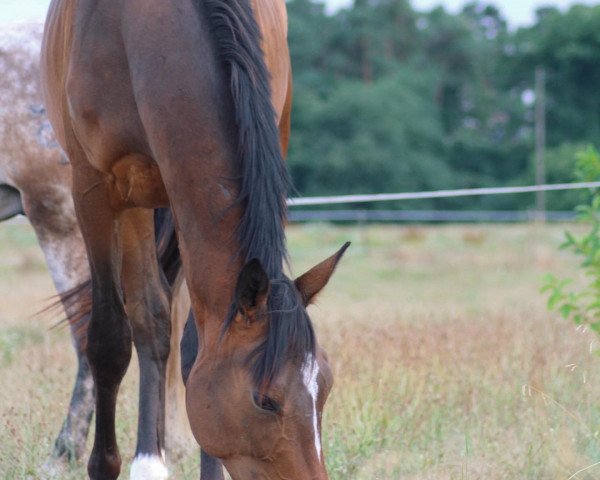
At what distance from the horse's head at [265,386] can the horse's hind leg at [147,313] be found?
3.63ft

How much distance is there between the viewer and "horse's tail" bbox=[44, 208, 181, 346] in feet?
13.8

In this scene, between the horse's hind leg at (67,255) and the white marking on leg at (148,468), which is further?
the horse's hind leg at (67,255)

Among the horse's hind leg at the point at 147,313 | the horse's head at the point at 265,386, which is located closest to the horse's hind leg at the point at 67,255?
the horse's hind leg at the point at 147,313

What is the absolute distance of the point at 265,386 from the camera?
2555 millimetres

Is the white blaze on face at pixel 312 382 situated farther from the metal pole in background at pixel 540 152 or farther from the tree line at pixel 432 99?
the tree line at pixel 432 99

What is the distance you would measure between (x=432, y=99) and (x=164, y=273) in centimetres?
4142

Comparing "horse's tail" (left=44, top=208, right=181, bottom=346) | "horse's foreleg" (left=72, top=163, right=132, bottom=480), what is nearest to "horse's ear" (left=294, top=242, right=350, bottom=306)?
"horse's foreleg" (left=72, top=163, right=132, bottom=480)

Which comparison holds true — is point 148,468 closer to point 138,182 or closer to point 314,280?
point 138,182

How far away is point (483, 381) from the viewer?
5055 millimetres

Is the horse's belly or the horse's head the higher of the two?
the horse's belly

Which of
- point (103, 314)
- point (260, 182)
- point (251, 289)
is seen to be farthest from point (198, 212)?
point (103, 314)

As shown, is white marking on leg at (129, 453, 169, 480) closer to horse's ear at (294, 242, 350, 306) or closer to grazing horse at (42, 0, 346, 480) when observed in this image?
grazing horse at (42, 0, 346, 480)

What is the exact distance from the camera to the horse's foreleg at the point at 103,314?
3521 millimetres

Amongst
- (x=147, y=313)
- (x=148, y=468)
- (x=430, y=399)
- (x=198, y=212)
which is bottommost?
(x=430, y=399)
